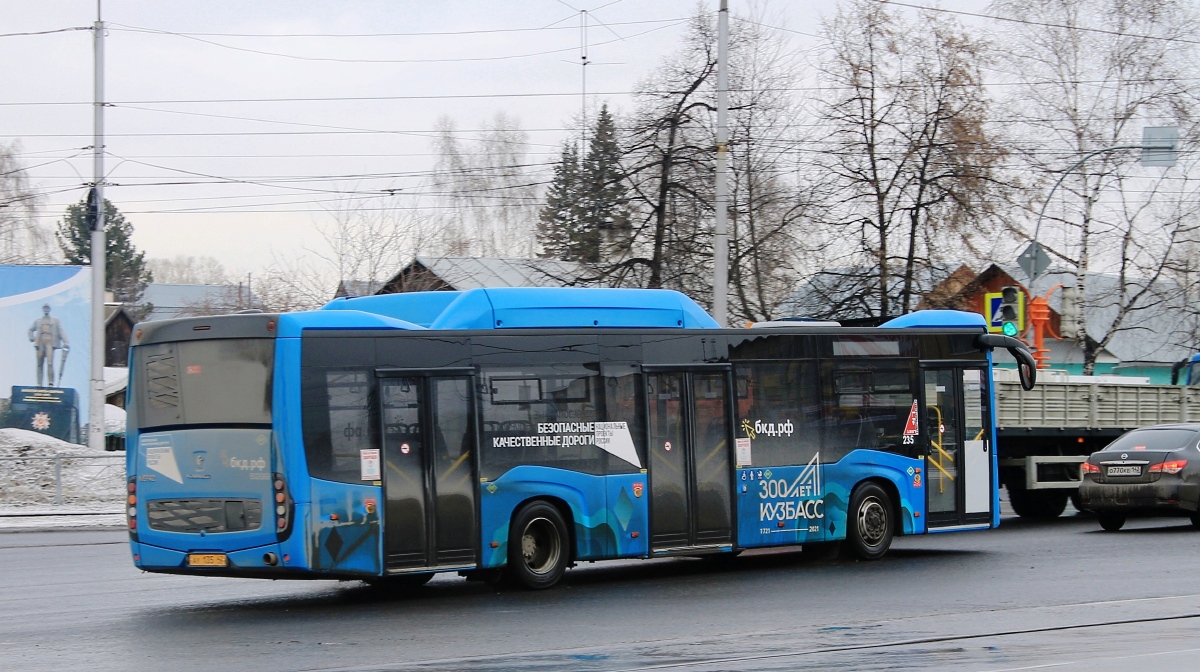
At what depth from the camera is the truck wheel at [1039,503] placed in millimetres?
23266

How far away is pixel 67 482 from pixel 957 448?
1817 cm

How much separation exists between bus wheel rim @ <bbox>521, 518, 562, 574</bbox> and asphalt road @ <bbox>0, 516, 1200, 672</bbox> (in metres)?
0.34

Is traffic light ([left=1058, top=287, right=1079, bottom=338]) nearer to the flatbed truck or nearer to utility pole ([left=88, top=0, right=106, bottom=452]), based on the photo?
the flatbed truck

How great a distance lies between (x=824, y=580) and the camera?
1409 centimetres

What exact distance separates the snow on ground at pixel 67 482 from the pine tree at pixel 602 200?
39.0 feet

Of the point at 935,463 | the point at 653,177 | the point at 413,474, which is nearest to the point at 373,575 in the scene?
the point at 413,474

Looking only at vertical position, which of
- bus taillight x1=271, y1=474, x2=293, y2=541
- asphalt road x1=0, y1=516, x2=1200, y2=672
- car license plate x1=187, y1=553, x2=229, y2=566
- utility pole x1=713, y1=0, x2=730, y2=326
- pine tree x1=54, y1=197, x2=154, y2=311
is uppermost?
pine tree x1=54, y1=197, x2=154, y2=311

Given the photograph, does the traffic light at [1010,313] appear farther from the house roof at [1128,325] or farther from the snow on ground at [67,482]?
the house roof at [1128,325]

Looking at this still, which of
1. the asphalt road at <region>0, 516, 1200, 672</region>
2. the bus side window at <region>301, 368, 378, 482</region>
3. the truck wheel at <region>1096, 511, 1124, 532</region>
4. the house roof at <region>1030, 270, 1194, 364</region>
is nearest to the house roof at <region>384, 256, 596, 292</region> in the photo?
the truck wheel at <region>1096, 511, 1124, 532</region>

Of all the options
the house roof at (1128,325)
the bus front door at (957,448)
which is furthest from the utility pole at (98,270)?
the house roof at (1128,325)

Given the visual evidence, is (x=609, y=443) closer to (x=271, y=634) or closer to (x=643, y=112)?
(x=271, y=634)

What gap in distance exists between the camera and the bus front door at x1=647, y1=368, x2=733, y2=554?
14.0 meters

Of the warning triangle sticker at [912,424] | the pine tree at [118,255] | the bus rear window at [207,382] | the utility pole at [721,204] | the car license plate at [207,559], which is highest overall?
the pine tree at [118,255]

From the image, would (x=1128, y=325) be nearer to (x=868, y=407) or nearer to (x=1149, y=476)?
(x=1149, y=476)
